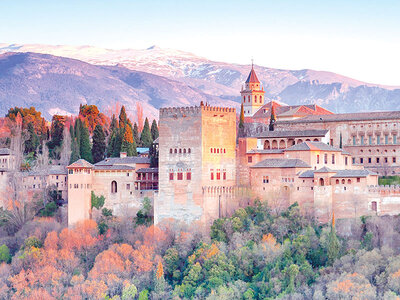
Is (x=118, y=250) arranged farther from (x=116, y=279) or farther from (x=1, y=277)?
(x=1, y=277)

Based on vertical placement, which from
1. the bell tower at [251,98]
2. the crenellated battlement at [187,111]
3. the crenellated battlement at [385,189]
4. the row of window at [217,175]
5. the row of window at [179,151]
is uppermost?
the bell tower at [251,98]

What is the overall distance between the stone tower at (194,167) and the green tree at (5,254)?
964 cm

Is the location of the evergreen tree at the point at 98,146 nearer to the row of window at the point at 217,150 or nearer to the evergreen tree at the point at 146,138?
the evergreen tree at the point at 146,138

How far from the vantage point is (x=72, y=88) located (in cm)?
15412

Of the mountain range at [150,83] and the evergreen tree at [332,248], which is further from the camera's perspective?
the mountain range at [150,83]

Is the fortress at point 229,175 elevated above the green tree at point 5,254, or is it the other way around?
the fortress at point 229,175

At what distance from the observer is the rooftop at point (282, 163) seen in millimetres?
43375

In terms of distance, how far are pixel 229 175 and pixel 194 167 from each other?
8.25ft

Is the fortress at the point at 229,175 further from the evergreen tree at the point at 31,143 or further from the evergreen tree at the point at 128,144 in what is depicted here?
the evergreen tree at the point at 31,143

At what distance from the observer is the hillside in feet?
488

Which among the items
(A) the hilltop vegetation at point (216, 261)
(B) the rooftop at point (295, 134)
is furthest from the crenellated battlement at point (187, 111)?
(A) the hilltop vegetation at point (216, 261)

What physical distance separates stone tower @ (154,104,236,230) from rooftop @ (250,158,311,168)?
2.16 metres

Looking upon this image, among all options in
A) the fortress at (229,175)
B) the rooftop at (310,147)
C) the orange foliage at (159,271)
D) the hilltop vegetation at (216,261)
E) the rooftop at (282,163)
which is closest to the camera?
the hilltop vegetation at (216,261)

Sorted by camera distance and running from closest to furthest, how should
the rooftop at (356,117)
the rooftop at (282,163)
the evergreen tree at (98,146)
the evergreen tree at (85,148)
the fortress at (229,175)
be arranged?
the fortress at (229,175)
the rooftop at (282,163)
the rooftop at (356,117)
the evergreen tree at (85,148)
the evergreen tree at (98,146)
